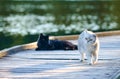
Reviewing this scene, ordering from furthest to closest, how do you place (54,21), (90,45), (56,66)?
(54,21)
(90,45)
(56,66)

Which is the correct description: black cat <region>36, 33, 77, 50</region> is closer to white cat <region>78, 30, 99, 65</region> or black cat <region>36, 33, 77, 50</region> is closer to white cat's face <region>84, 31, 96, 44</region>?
white cat <region>78, 30, 99, 65</region>

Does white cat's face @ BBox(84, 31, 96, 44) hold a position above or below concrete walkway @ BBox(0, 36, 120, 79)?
above

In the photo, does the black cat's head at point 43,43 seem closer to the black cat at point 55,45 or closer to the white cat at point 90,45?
the black cat at point 55,45

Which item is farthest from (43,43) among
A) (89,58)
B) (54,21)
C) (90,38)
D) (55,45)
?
(54,21)

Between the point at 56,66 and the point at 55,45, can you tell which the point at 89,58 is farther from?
the point at 55,45

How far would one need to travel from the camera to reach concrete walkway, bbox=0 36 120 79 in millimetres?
6836

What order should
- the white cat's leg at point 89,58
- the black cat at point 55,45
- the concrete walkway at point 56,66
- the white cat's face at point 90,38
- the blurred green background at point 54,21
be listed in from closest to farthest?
the concrete walkway at point 56,66 < the white cat's face at point 90,38 < the white cat's leg at point 89,58 < the black cat at point 55,45 < the blurred green background at point 54,21

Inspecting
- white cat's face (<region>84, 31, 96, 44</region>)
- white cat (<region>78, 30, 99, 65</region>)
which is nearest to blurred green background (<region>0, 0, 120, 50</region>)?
white cat (<region>78, 30, 99, 65</region>)

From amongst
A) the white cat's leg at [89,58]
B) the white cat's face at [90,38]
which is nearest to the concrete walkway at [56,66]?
the white cat's leg at [89,58]

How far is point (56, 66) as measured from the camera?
303 inches

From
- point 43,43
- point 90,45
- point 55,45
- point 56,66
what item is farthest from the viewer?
point 43,43

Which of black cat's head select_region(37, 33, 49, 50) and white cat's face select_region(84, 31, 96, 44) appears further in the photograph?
black cat's head select_region(37, 33, 49, 50)

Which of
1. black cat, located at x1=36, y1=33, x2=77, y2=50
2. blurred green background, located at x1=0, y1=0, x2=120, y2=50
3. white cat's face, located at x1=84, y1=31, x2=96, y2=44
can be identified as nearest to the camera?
white cat's face, located at x1=84, y1=31, x2=96, y2=44

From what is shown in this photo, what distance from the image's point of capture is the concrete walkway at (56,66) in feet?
22.4
